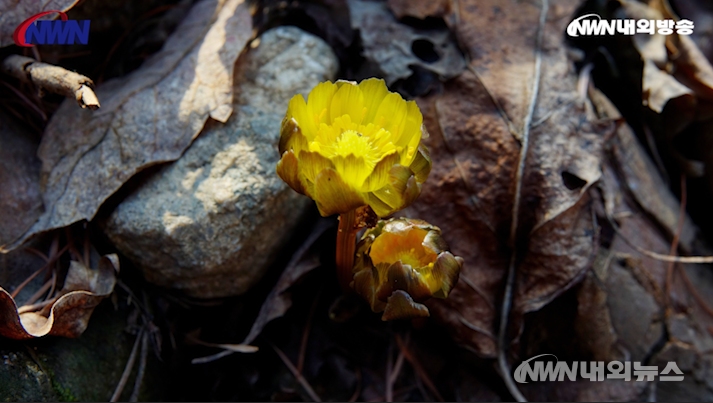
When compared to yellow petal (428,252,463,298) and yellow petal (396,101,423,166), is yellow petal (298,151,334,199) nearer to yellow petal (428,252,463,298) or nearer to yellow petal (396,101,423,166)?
yellow petal (396,101,423,166)

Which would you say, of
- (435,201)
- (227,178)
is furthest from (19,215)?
(435,201)

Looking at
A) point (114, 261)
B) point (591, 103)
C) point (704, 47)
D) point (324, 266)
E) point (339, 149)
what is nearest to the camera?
point (339, 149)

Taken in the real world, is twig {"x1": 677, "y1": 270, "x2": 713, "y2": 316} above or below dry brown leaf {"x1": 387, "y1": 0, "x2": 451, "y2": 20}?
below

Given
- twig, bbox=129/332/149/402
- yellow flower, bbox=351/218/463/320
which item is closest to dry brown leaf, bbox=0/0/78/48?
twig, bbox=129/332/149/402

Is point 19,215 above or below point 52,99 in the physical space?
below

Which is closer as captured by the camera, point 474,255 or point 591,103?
point 474,255

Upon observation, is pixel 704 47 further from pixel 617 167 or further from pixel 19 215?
pixel 19 215

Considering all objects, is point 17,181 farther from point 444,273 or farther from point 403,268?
point 444,273

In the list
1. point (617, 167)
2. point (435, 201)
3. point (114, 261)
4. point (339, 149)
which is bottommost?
point (617, 167)
